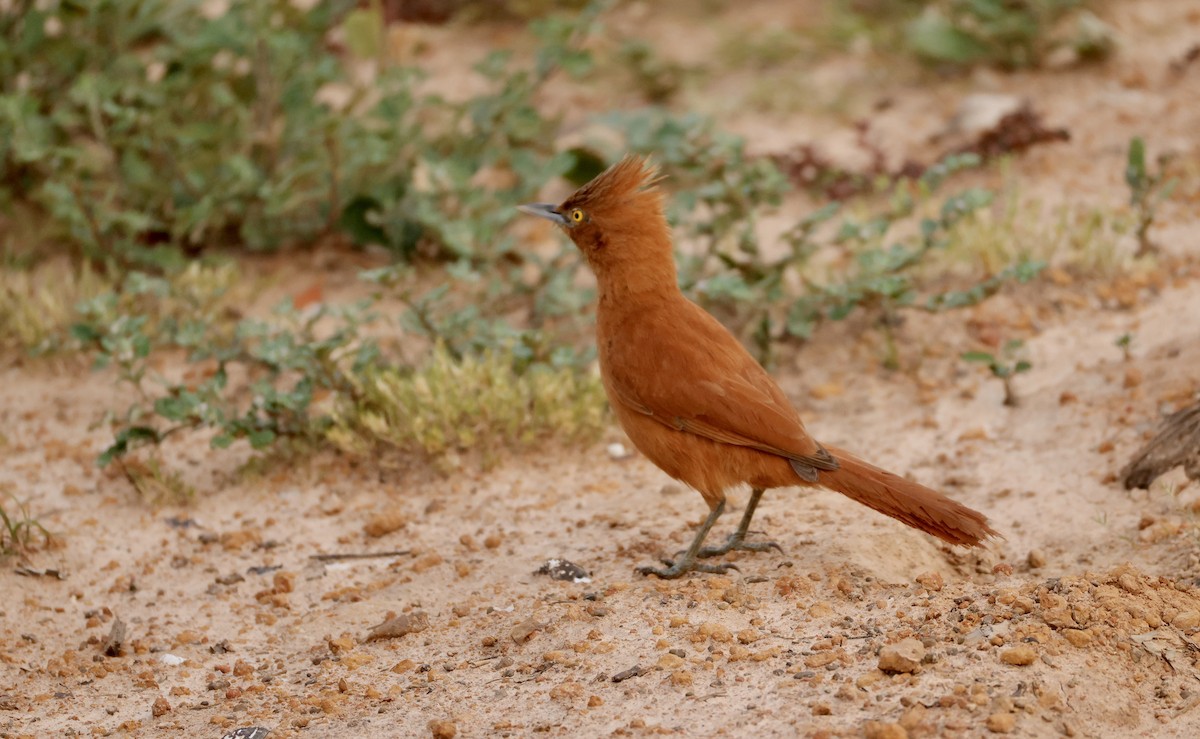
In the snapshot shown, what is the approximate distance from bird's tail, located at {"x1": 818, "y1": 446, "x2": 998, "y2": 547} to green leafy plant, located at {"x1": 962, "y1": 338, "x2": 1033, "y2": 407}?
1.38 meters

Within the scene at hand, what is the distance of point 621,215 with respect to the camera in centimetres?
477

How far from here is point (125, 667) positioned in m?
4.41

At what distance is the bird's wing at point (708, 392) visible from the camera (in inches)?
173

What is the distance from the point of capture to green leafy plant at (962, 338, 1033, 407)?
5543mm

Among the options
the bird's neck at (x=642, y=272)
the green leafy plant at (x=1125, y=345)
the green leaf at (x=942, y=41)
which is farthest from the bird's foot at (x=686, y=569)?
the green leaf at (x=942, y=41)

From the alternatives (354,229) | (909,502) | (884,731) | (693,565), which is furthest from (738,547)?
(354,229)

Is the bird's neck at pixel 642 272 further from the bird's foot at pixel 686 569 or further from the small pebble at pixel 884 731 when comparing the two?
the small pebble at pixel 884 731

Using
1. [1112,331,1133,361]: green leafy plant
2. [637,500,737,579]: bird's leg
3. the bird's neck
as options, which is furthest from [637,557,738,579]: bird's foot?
[1112,331,1133,361]: green leafy plant

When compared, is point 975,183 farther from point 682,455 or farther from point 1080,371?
point 682,455

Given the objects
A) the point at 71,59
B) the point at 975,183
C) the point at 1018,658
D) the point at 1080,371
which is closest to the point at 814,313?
the point at 1080,371

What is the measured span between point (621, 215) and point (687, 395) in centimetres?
69

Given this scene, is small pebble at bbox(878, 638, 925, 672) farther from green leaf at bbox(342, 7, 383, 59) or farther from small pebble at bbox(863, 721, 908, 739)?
green leaf at bbox(342, 7, 383, 59)

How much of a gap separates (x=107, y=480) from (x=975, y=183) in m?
4.76

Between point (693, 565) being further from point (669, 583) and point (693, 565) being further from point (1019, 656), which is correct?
point (1019, 656)
